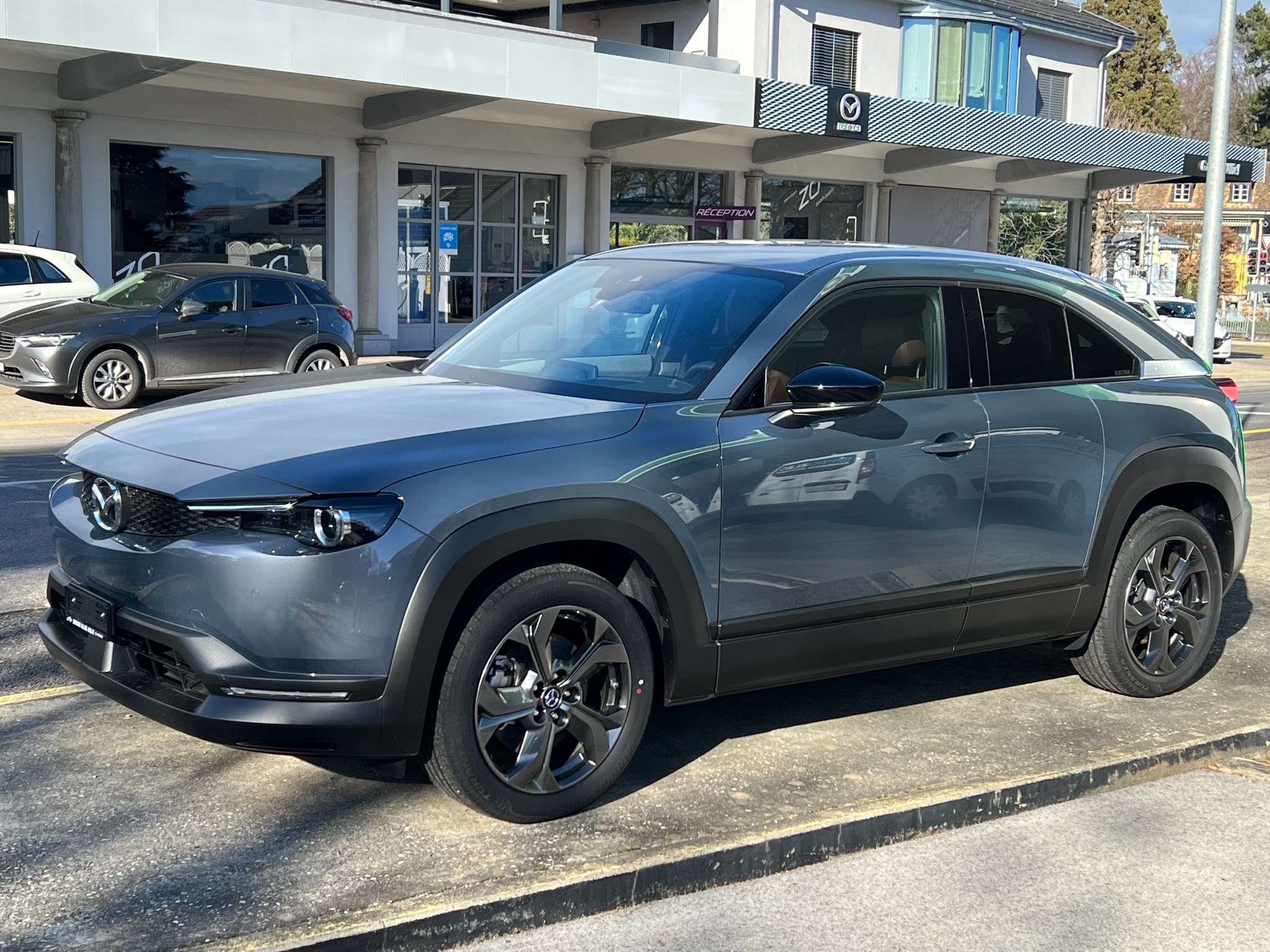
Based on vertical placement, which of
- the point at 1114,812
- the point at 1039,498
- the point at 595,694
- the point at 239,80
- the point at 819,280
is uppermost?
the point at 239,80

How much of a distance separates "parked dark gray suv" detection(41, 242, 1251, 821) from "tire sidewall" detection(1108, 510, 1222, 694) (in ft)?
0.05

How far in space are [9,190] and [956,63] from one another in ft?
71.0

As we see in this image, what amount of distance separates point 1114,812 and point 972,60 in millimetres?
31546

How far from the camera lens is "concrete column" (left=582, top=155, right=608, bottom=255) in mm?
27703

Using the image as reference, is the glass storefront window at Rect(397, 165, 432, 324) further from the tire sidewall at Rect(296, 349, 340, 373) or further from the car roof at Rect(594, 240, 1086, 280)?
the car roof at Rect(594, 240, 1086, 280)

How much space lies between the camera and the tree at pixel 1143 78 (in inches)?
2404

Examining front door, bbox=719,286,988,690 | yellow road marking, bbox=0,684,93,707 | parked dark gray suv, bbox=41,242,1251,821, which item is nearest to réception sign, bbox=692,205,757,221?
parked dark gray suv, bbox=41,242,1251,821

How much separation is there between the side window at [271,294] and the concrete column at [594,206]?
11100 millimetres

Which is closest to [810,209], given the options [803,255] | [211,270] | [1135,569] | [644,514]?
[211,270]

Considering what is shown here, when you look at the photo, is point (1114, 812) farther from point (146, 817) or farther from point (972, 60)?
point (972, 60)

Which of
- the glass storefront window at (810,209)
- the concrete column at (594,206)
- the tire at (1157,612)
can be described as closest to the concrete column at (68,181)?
the concrete column at (594,206)

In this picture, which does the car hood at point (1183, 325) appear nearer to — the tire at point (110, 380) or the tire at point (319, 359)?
the tire at point (319, 359)

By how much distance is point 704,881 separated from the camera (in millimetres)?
3744

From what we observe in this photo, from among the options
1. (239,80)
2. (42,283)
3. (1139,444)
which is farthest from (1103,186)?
(1139,444)
